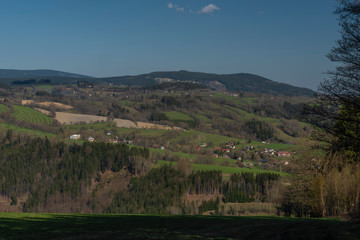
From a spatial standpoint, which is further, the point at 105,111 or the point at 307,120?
the point at 105,111

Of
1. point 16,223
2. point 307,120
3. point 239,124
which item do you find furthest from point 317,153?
point 239,124

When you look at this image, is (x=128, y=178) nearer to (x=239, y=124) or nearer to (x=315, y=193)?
(x=239, y=124)

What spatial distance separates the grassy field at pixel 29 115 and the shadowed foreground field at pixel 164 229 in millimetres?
138111

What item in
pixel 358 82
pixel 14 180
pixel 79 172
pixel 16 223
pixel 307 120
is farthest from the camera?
pixel 79 172

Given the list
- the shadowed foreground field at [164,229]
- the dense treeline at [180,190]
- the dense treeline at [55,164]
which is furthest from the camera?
the dense treeline at [55,164]

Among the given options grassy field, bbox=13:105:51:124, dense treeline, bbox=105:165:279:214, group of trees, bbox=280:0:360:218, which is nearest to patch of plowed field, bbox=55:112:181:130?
grassy field, bbox=13:105:51:124

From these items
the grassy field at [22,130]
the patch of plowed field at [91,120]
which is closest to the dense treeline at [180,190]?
the grassy field at [22,130]

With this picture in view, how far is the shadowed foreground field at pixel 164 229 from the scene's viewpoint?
15883 mm

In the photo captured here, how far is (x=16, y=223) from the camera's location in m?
23.3

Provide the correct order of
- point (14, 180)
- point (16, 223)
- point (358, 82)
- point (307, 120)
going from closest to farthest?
point (358, 82)
point (307, 120)
point (16, 223)
point (14, 180)

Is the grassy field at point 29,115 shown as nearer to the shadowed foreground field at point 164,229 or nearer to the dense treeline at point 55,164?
the dense treeline at point 55,164

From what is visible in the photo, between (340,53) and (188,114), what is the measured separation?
175 m

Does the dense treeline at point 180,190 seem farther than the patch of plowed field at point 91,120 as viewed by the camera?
No

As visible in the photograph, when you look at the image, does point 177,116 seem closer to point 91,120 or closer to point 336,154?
point 91,120
